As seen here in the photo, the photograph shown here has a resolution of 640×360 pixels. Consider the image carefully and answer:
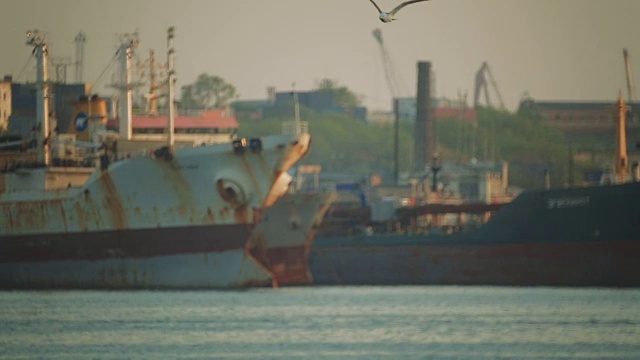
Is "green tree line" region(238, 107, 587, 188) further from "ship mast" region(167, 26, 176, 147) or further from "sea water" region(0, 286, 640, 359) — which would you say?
"sea water" region(0, 286, 640, 359)

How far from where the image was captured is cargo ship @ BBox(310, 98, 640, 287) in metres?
83.4

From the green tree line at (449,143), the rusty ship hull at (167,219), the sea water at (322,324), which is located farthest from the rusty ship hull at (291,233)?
the green tree line at (449,143)

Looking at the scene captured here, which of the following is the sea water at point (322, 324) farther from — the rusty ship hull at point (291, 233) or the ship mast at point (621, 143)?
the ship mast at point (621, 143)

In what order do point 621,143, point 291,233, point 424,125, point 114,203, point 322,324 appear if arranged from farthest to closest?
point 424,125 → point 621,143 → point 291,233 → point 114,203 → point 322,324

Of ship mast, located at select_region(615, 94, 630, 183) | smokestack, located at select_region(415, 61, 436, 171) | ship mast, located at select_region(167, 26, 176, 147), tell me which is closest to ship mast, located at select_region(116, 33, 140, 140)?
ship mast, located at select_region(167, 26, 176, 147)

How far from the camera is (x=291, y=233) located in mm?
88500

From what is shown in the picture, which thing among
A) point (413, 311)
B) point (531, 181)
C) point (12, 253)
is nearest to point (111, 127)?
point (12, 253)

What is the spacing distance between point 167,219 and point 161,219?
0.23 m

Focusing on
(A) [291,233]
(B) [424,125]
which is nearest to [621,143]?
(A) [291,233]

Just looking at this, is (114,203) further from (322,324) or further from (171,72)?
(322,324)

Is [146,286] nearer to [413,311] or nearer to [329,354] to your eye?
[413,311]

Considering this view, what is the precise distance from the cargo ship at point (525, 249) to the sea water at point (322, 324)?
8.44ft

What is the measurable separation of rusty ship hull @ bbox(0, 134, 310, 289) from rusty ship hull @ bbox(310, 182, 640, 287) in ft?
21.5

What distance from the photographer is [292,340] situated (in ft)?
192
